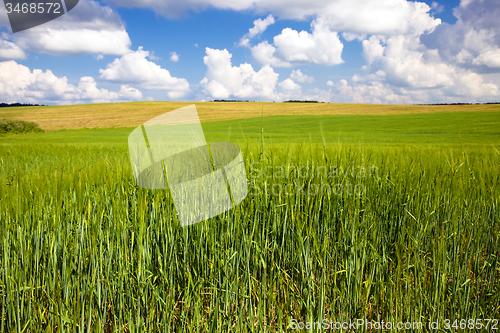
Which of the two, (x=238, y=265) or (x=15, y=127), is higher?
(x=15, y=127)

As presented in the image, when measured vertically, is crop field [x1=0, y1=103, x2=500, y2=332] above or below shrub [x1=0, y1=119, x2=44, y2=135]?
below

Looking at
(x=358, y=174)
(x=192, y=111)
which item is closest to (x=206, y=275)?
(x=192, y=111)

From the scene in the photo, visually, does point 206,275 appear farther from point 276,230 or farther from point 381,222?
point 381,222

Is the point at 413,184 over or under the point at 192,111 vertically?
under

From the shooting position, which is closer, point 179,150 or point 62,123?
point 179,150

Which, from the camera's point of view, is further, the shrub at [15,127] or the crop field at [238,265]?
the shrub at [15,127]

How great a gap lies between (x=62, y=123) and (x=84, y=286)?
31.3 m

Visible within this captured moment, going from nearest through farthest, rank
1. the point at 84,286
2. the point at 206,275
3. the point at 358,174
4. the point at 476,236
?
1. the point at 84,286
2. the point at 206,275
3. the point at 476,236
4. the point at 358,174

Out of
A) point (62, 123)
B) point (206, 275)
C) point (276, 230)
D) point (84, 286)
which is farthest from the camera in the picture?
point (62, 123)

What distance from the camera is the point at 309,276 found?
1.35 m

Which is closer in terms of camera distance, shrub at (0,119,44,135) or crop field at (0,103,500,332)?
crop field at (0,103,500,332)

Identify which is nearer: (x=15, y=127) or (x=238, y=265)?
(x=238, y=265)

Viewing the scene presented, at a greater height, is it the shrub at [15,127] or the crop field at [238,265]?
the shrub at [15,127]

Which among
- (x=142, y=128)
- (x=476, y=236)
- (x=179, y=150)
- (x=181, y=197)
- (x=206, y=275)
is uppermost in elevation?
→ (x=142, y=128)
